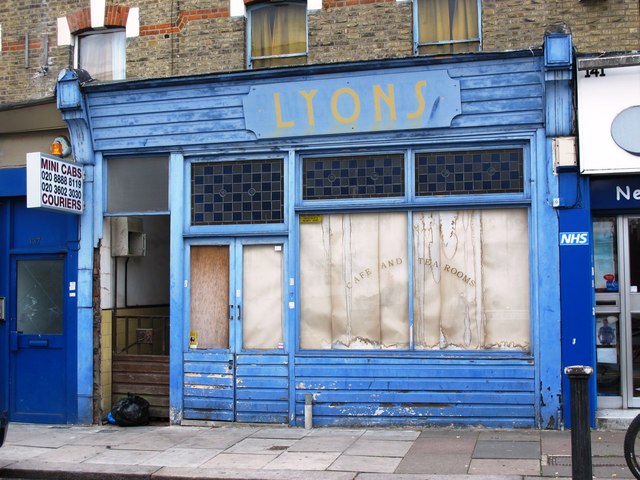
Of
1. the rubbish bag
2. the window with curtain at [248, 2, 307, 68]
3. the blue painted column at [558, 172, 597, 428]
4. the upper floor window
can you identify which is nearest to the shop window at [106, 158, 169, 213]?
the window with curtain at [248, 2, 307, 68]

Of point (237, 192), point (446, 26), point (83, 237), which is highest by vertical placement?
point (446, 26)

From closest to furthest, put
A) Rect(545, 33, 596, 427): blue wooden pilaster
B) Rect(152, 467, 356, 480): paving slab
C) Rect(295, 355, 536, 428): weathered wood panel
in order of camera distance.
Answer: Rect(152, 467, 356, 480): paving slab < Rect(545, 33, 596, 427): blue wooden pilaster < Rect(295, 355, 536, 428): weathered wood panel

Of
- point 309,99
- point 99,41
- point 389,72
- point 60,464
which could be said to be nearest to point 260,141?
point 309,99

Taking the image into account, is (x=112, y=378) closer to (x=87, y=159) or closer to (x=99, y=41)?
(x=87, y=159)

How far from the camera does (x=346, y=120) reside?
398 inches

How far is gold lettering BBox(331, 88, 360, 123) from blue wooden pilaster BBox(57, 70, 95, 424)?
359 centimetres

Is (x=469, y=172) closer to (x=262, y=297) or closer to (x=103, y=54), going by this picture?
(x=262, y=297)

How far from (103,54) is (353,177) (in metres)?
4.38

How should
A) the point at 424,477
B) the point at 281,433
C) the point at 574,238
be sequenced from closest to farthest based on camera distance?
the point at 424,477, the point at 574,238, the point at 281,433

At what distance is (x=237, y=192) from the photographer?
10641 mm

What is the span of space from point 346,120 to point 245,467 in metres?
4.54

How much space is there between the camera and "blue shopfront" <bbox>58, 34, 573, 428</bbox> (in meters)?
9.60

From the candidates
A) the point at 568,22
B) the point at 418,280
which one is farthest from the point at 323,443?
the point at 568,22

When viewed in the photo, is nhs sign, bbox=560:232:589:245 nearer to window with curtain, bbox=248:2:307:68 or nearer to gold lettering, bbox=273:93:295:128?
gold lettering, bbox=273:93:295:128
